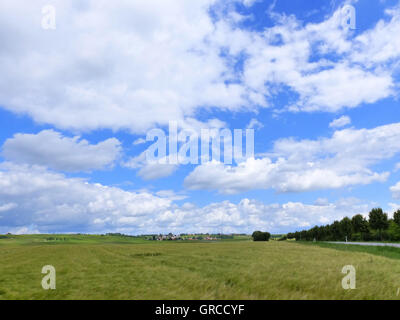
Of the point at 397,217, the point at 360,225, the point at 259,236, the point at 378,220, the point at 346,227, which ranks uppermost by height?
the point at 397,217

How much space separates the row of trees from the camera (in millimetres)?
83062

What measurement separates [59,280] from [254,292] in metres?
9.66

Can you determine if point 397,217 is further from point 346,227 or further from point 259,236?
point 259,236

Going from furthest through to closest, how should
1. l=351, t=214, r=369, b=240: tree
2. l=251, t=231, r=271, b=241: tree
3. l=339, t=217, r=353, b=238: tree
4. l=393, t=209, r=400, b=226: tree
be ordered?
l=251, t=231, r=271, b=241: tree
l=339, t=217, r=353, b=238: tree
l=351, t=214, r=369, b=240: tree
l=393, t=209, r=400, b=226: tree

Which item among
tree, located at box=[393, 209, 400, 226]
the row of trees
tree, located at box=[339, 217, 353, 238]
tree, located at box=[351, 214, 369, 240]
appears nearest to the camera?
tree, located at box=[393, 209, 400, 226]

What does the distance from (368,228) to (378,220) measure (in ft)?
22.9

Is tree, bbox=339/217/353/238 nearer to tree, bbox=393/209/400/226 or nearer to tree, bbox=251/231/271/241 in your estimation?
tree, bbox=393/209/400/226

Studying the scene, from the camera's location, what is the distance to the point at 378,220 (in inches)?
3287

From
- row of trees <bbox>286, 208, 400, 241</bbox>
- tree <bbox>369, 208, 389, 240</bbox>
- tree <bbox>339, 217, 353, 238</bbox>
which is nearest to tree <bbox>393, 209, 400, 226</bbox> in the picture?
row of trees <bbox>286, 208, 400, 241</bbox>

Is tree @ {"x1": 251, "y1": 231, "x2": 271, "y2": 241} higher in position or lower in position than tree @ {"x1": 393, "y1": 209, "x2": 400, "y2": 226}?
lower

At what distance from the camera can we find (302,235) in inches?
6004

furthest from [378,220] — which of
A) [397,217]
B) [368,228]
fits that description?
[368,228]
